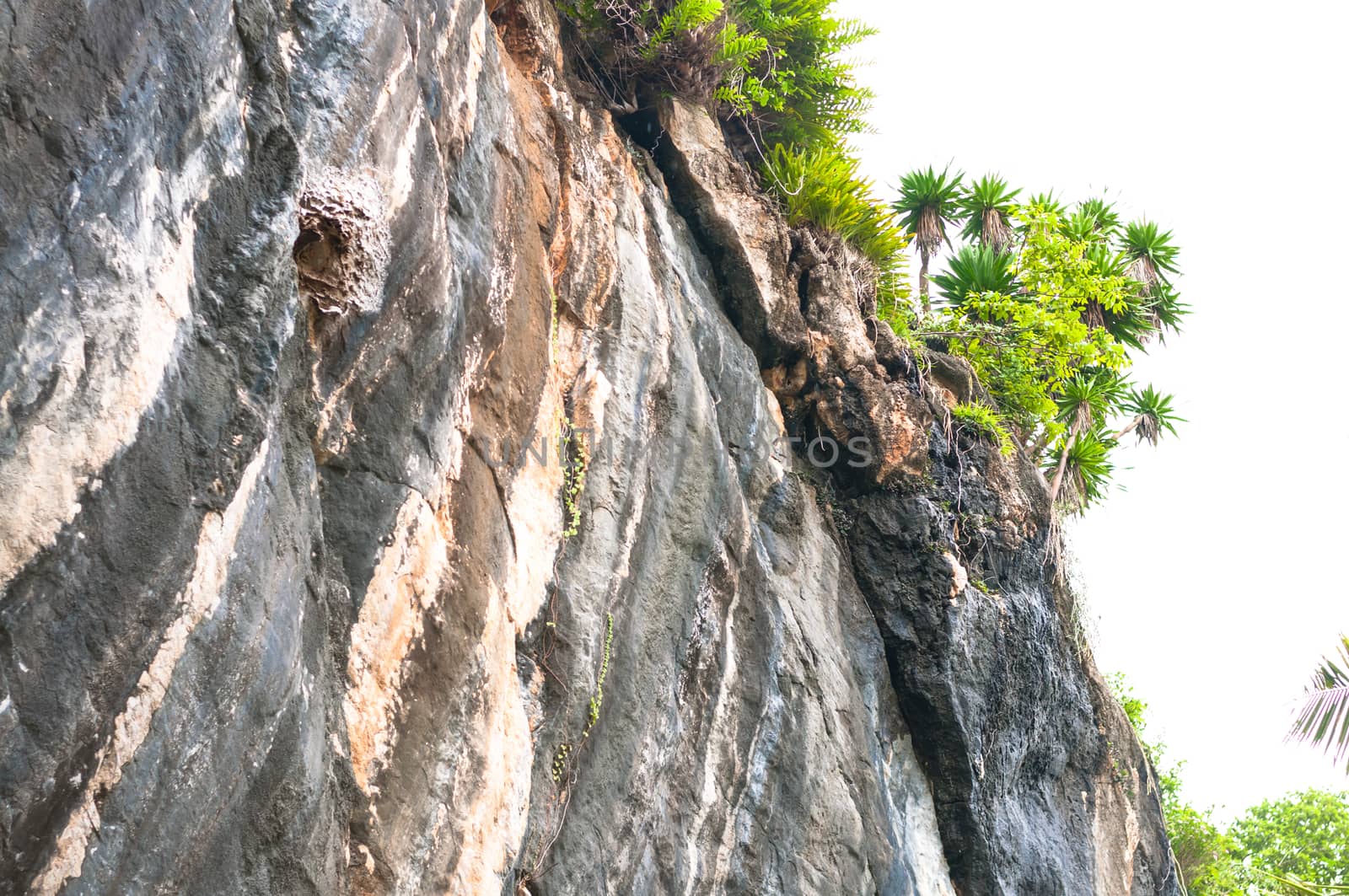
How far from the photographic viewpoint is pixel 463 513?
4.64m

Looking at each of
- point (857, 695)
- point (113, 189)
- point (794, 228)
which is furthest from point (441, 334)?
point (794, 228)

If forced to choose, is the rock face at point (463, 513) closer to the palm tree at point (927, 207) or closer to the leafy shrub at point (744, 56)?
the leafy shrub at point (744, 56)

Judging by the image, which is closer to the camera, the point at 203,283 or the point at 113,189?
the point at 113,189

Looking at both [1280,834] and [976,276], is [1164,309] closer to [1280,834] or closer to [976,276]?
[976,276]

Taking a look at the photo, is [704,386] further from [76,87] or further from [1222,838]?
[1222,838]

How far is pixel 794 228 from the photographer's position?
911 centimetres

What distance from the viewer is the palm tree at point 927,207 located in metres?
12.2

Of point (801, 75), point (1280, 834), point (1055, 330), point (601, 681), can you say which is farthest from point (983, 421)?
point (1280, 834)

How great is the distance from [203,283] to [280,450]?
0.68 meters

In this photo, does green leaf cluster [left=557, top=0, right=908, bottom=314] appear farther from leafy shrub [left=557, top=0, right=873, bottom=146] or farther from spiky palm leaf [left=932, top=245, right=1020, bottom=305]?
spiky palm leaf [left=932, top=245, right=1020, bottom=305]

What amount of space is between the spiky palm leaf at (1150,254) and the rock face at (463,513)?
5376 millimetres

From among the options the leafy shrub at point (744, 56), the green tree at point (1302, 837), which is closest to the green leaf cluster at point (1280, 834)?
the green tree at point (1302, 837)

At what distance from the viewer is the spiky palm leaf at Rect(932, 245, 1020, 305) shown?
11.3 m

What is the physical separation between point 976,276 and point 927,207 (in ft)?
4.86
